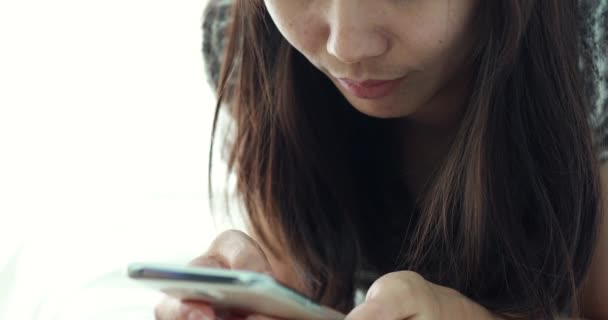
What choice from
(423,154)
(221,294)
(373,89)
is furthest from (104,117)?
(221,294)

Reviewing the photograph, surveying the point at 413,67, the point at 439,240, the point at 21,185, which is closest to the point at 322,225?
the point at 439,240

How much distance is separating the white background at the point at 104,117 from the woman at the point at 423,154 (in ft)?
0.88

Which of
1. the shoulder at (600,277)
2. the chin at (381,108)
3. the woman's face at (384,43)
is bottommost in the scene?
the shoulder at (600,277)

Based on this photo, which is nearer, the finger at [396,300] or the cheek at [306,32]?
the finger at [396,300]

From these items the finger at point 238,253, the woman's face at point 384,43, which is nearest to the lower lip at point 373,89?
the woman's face at point 384,43

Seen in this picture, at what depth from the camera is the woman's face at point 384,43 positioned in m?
0.68

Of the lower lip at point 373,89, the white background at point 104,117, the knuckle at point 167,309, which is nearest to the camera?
the knuckle at point 167,309

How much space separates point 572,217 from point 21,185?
774 millimetres

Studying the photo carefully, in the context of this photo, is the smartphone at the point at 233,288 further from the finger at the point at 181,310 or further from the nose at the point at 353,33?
the nose at the point at 353,33

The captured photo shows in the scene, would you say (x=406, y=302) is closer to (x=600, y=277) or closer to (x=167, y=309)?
(x=167, y=309)

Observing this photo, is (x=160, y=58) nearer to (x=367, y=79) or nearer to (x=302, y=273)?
(x=302, y=273)

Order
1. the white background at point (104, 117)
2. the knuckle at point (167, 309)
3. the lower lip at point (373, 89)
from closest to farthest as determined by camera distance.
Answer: the knuckle at point (167, 309) < the lower lip at point (373, 89) < the white background at point (104, 117)

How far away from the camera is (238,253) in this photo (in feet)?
2.43

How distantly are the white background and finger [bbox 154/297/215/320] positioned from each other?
468mm
